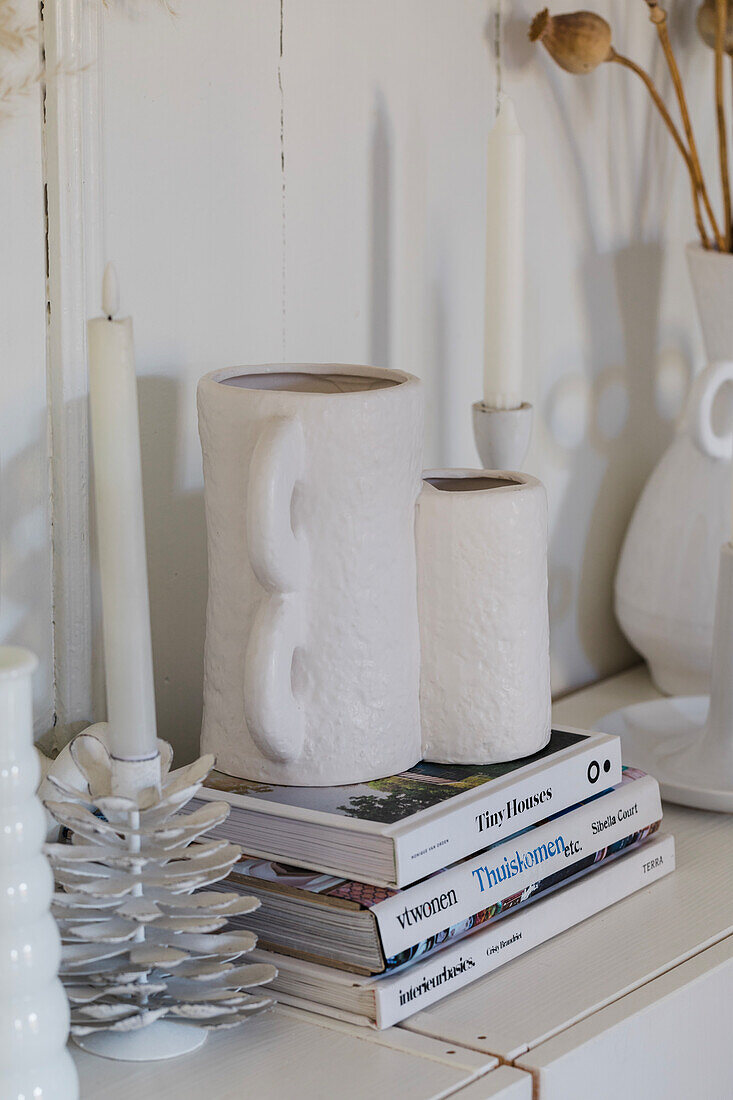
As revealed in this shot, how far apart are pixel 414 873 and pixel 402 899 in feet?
0.04

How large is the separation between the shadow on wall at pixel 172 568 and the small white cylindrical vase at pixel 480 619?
0.50ft

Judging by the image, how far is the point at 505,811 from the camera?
0.61 metres

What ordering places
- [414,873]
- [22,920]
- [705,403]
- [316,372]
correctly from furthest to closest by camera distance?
[705,403]
[316,372]
[414,873]
[22,920]

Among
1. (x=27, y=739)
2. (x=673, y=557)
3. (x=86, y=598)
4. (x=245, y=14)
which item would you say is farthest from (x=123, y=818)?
(x=673, y=557)

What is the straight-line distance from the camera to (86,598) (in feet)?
2.22

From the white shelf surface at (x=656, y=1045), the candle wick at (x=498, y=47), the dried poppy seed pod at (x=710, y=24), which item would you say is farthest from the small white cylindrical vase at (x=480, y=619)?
the dried poppy seed pod at (x=710, y=24)

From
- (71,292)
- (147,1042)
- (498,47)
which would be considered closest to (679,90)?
(498,47)

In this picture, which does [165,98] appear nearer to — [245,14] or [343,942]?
[245,14]

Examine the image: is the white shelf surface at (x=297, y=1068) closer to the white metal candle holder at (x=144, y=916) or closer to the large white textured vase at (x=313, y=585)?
the white metal candle holder at (x=144, y=916)

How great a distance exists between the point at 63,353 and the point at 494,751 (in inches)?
11.0

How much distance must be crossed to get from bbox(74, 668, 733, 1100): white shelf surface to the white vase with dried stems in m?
0.31

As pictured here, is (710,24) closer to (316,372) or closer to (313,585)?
(316,372)

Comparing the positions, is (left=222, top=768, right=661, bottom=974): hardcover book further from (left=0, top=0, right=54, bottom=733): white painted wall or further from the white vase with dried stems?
the white vase with dried stems

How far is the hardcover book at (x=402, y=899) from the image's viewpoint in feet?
1.79
